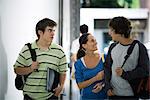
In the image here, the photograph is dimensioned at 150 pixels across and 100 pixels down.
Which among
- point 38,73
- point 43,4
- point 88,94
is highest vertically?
point 43,4

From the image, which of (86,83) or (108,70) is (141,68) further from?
(86,83)

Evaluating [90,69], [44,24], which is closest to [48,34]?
[44,24]

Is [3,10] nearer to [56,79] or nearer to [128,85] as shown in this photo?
[56,79]

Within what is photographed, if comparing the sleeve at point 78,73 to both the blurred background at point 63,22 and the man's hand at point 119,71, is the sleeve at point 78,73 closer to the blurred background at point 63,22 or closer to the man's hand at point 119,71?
the blurred background at point 63,22

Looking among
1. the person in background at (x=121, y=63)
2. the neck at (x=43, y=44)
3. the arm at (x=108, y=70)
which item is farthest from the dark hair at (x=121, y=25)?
the neck at (x=43, y=44)

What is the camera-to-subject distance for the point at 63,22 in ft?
5.15

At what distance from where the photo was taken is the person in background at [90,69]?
1.50 metres

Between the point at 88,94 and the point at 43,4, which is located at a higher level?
the point at 43,4

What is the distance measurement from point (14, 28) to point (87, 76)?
1.50 feet

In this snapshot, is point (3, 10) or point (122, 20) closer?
point (122, 20)

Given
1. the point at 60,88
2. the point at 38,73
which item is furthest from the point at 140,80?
the point at 38,73

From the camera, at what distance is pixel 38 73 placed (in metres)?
1.53

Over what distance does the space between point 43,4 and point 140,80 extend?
1.99 feet

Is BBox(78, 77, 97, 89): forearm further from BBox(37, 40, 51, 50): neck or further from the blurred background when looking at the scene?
BBox(37, 40, 51, 50): neck
